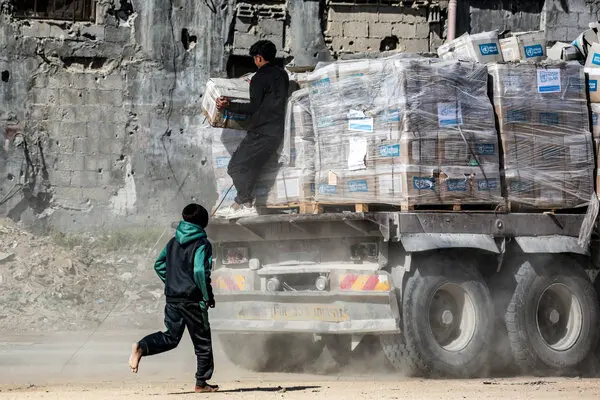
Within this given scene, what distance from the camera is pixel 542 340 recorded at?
10.4 meters

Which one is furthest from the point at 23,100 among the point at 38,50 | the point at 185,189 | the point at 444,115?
the point at 444,115

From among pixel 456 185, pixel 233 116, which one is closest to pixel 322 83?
pixel 233 116

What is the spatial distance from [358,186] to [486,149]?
1160mm

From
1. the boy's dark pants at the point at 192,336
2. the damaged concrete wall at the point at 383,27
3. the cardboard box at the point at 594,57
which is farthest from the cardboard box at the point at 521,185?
the damaged concrete wall at the point at 383,27

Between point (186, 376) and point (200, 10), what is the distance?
30.6 ft

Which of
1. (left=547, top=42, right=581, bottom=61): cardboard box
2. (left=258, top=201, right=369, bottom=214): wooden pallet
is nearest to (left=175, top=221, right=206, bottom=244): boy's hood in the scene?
(left=258, top=201, right=369, bottom=214): wooden pallet

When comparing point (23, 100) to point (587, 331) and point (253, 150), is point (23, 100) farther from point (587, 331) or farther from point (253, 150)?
point (587, 331)

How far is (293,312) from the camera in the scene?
9.93m

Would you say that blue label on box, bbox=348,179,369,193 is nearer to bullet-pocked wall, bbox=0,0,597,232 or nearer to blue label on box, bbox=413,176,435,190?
blue label on box, bbox=413,176,435,190

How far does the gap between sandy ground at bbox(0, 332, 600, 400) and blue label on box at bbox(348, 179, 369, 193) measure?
1575 mm

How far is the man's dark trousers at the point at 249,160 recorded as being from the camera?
10.4m

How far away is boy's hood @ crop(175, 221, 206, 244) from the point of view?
8.31m

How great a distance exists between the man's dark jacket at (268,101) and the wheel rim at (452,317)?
2083 mm

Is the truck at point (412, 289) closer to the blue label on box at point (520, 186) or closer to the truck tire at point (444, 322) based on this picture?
the truck tire at point (444, 322)
